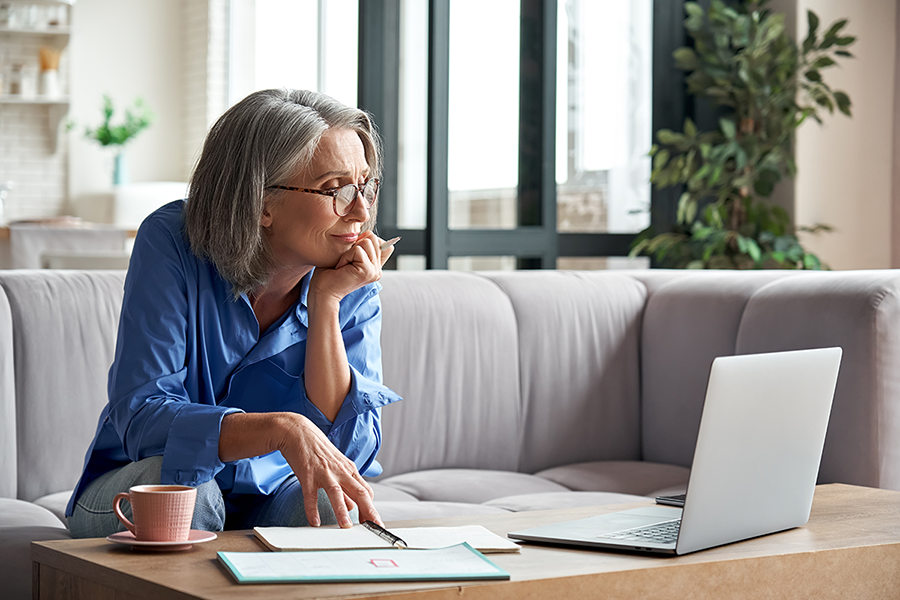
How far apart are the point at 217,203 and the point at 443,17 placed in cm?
219

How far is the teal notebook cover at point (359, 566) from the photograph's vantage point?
A: 1003 mm

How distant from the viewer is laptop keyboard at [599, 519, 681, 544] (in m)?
1.22

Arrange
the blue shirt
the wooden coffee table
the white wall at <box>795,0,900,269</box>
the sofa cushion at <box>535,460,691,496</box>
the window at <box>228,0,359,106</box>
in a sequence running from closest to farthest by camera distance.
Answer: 1. the wooden coffee table
2. the blue shirt
3. the sofa cushion at <box>535,460,691,496</box>
4. the white wall at <box>795,0,900,269</box>
5. the window at <box>228,0,359,106</box>

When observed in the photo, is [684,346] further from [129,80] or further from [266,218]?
[129,80]

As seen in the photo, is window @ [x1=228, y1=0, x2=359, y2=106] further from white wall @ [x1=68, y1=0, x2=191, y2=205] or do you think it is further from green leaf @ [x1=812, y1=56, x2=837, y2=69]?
green leaf @ [x1=812, y1=56, x2=837, y2=69]

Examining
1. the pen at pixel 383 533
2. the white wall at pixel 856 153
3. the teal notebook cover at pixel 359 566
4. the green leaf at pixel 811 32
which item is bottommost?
the pen at pixel 383 533

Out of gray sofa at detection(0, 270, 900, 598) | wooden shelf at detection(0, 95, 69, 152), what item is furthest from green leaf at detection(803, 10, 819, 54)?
wooden shelf at detection(0, 95, 69, 152)

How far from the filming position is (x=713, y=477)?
1162 mm

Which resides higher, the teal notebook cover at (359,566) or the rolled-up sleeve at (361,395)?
the rolled-up sleeve at (361,395)

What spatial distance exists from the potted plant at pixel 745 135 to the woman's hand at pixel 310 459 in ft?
8.90

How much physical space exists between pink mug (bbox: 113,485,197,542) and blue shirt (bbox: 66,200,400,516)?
0.23 m

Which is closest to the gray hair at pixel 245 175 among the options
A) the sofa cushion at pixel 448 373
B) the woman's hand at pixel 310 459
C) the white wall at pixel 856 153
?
the woman's hand at pixel 310 459

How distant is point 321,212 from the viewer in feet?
5.16

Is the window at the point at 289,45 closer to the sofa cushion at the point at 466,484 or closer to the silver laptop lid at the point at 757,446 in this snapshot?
the sofa cushion at the point at 466,484
